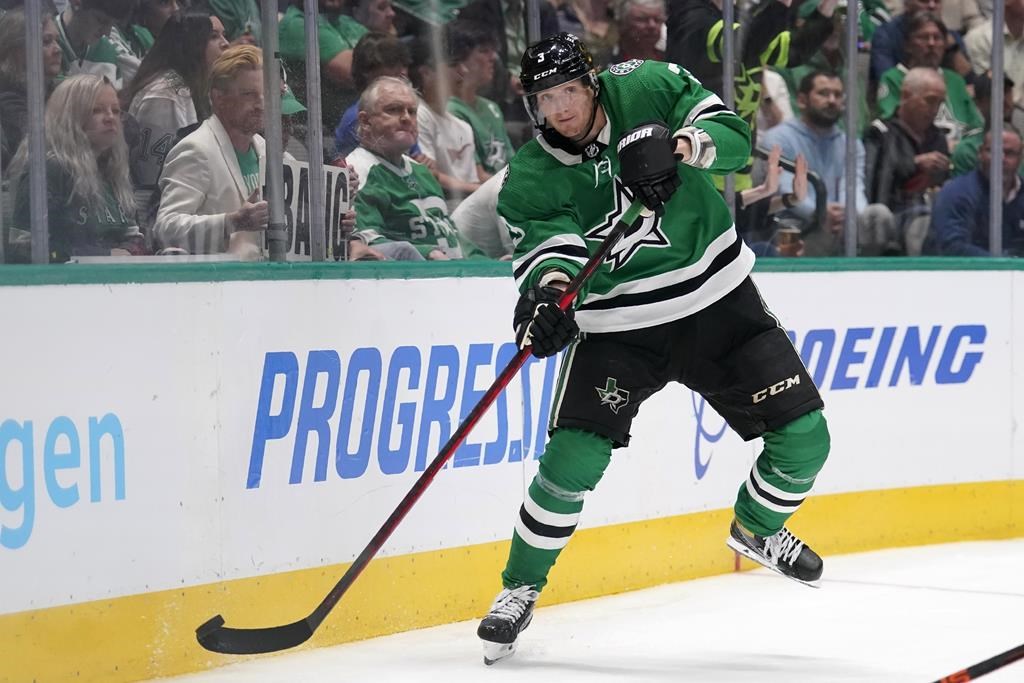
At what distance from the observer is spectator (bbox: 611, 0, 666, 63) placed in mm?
4508

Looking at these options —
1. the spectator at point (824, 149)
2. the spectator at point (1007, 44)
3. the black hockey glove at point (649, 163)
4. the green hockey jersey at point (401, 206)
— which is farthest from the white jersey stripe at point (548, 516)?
the spectator at point (1007, 44)

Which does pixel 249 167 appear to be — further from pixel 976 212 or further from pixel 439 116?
pixel 976 212

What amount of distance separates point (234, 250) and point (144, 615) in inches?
34.2

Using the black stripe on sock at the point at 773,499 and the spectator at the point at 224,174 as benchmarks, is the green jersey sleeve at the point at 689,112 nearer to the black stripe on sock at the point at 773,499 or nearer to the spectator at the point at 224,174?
the black stripe on sock at the point at 773,499

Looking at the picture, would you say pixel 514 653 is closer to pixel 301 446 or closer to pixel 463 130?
pixel 301 446

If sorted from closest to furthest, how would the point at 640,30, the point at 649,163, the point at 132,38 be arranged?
1. the point at 649,163
2. the point at 132,38
3. the point at 640,30

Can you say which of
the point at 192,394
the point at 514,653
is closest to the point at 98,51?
the point at 192,394

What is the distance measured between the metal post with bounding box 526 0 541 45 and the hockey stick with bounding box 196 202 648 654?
47.5 inches

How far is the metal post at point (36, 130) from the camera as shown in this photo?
3.13m

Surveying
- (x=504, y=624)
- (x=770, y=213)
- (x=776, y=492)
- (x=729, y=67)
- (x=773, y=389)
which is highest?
(x=729, y=67)

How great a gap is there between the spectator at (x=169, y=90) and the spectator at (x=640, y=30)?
141 centimetres

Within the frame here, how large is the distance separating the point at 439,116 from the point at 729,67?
1085 millimetres

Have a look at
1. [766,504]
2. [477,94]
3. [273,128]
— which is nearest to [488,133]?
[477,94]

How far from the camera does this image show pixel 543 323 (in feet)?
9.87
